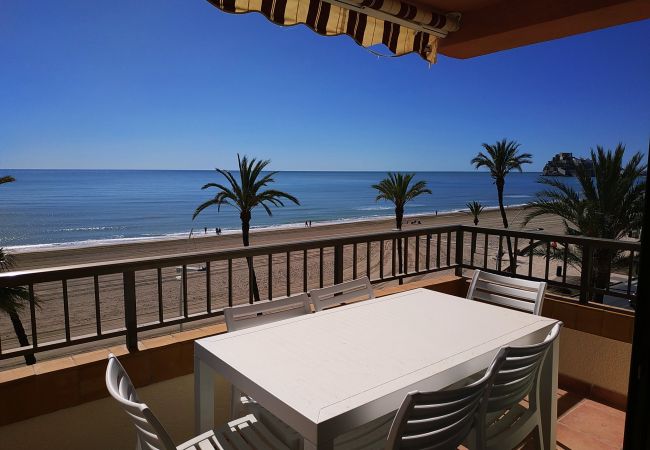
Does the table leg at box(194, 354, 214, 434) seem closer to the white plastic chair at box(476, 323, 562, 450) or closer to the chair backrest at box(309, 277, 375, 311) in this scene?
the chair backrest at box(309, 277, 375, 311)

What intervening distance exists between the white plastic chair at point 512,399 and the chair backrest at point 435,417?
0.16m

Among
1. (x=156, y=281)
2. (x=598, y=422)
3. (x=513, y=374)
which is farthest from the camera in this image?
(x=156, y=281)

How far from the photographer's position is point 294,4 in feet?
6.74

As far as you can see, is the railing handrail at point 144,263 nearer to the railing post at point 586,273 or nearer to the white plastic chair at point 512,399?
the railing post at point 586,273

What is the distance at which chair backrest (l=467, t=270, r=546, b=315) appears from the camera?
2578mm

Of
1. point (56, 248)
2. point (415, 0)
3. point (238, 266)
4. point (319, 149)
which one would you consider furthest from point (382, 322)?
point (319, 149)

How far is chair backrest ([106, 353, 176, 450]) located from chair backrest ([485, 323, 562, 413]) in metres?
1.13

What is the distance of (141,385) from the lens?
2.52m

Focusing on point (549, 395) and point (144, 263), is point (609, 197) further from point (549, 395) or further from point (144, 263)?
point (144, 263)

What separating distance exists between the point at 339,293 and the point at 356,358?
1.05m

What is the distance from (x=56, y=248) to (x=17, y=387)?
2417 centimetres

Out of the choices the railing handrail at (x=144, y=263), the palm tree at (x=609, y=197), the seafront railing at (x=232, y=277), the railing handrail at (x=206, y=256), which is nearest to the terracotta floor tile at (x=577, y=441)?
the seafront railing at (x=232, y=277)

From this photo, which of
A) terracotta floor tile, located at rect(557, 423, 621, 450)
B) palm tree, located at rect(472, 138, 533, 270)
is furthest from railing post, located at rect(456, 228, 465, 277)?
palm tree, located at rect(472, 138, 533, 270)

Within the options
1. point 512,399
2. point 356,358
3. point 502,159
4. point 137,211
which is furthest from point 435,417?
point 137,211
